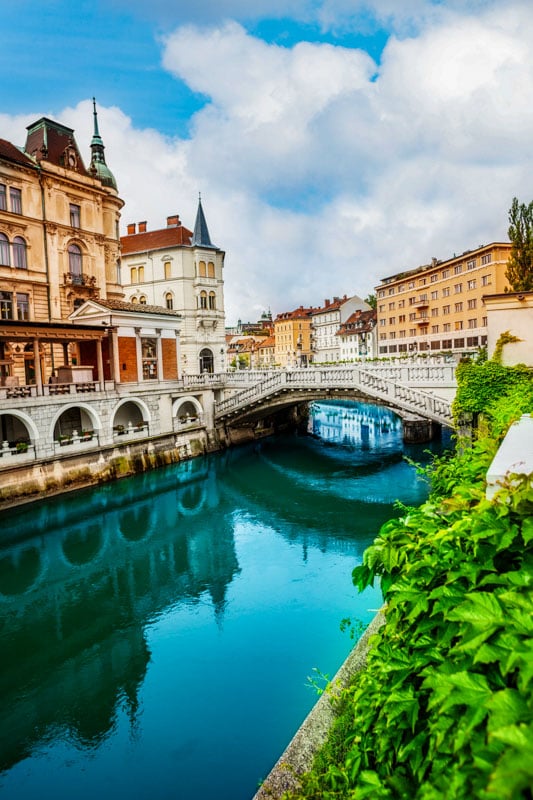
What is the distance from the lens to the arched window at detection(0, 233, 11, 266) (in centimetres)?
2992

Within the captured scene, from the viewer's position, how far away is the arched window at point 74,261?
112 feet

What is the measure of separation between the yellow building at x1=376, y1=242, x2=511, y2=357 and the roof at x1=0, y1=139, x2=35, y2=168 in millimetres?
36764

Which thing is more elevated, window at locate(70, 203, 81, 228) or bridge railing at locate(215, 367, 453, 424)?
window at locate(70, 203, 81, 228)

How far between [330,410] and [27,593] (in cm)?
5565

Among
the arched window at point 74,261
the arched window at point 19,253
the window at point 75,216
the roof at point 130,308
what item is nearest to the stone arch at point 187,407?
the roof at point 130,308

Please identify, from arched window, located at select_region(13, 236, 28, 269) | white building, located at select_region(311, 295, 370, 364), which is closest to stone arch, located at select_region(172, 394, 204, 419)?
arched window, located at select_region(13, 236, 28, 269)

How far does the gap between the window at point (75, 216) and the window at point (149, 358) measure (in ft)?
31.9

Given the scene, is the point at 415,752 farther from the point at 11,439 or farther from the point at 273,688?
the point at 11,439

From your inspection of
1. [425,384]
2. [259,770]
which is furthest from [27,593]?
[425,384]

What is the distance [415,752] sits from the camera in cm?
295

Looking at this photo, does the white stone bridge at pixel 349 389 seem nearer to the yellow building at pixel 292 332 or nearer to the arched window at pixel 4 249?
the arched window at pixel 4 249

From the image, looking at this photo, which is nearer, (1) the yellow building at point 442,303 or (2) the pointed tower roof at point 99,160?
(2) the pointed tower roof at point 99,160

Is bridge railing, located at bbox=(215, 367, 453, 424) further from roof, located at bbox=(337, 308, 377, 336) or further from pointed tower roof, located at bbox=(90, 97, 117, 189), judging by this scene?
roof, located at bbox=(337, 308, 377, 336)

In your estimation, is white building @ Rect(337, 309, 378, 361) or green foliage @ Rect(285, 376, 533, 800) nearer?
green foliage @ Rect(285, 376, 533, 800)
